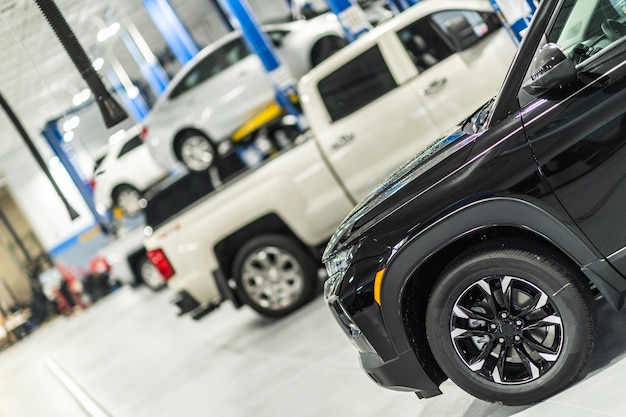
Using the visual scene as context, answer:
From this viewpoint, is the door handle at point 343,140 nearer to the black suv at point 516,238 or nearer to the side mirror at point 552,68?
the black suv at point 516,238

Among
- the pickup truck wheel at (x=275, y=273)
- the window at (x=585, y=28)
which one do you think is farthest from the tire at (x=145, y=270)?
the window at (x=585, y=28)

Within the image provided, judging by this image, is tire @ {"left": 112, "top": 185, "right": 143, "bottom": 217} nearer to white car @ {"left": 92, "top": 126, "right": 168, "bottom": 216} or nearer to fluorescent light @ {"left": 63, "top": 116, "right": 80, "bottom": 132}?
white car @ {"left": 92, "top": 126, "right": 168, "bottom": 216}

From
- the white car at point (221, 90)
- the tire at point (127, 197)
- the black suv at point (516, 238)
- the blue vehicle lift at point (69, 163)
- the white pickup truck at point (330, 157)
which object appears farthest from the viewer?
the blue vehicle lift at point (69, 163)

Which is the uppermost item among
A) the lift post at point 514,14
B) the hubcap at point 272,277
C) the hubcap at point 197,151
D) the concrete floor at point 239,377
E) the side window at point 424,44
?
the hubcap at point 197,151

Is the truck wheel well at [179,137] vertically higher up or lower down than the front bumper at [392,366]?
higher up

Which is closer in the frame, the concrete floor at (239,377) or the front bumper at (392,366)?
the front bumper at (392,366)

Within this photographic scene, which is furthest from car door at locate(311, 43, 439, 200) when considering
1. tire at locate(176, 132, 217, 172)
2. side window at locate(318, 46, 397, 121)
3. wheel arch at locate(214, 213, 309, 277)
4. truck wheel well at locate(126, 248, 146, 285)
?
truck wheel well at locate(126, 248, 146, 285)

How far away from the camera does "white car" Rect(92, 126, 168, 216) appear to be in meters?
18.2

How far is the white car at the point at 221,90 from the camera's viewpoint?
12.9 meters

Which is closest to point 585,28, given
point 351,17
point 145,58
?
point 351,17

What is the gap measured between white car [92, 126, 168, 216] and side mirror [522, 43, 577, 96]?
49.7ft

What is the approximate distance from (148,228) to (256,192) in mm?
1530

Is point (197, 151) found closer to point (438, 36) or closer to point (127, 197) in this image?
point (127, 197)

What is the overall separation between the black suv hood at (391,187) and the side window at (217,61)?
30.6ft
